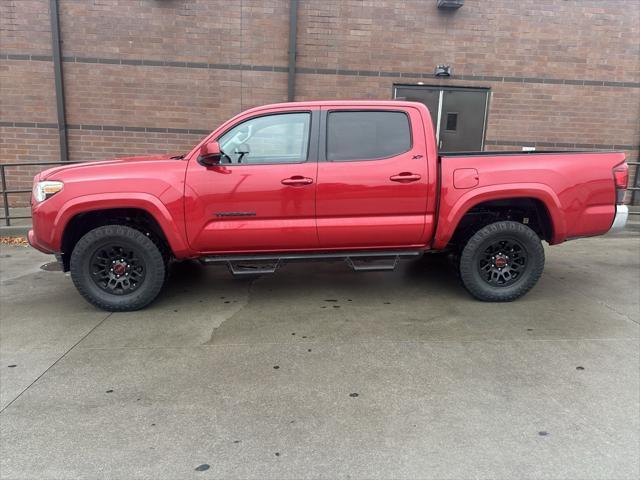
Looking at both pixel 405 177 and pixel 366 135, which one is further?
pixel 366 135

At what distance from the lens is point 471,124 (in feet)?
32.3

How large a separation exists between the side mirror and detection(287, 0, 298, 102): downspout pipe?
5.55 meters

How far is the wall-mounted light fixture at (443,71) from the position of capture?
9.43 meters

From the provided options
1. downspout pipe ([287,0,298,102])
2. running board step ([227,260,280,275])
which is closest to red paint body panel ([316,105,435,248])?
running board step ([227,260,280,275])

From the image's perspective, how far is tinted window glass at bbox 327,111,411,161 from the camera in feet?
14.9

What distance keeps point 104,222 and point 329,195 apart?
86.4 inches

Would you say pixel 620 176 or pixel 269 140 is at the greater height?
pixel 269 140

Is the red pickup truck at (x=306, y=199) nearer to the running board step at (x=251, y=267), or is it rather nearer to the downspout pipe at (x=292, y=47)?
the running board step at (x=251, y=267)

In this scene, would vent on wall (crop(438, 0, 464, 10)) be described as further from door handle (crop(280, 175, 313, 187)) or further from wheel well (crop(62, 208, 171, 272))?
wheel well (crop(62, 208, 171, 272))

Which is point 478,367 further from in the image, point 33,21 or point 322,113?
point 33,21

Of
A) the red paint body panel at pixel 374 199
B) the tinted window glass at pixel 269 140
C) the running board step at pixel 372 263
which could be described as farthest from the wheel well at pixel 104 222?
the running board step at pixel 372 263

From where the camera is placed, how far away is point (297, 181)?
4.37 m

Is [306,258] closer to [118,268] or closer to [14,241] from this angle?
[118,268]

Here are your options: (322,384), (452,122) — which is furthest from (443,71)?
(322,384)
